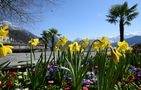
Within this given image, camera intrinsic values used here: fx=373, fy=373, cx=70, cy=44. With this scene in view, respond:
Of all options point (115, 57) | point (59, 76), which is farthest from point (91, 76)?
point (115, 57)

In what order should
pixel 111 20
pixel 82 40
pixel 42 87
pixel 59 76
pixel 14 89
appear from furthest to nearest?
pixel 111 20
pixel 82 40
pixel 59 76
pixel 42 87
pixel 14 89

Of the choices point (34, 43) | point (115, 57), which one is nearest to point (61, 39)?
point (34, 43)

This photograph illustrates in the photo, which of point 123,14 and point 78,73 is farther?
point 123,14

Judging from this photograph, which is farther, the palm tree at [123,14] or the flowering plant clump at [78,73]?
the palm tree at [123,14]

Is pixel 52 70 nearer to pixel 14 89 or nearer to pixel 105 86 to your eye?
pixel 14 89

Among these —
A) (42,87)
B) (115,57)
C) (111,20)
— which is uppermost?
(111,20)

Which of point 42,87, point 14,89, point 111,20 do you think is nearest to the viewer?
point 14,89

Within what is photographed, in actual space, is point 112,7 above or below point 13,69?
above

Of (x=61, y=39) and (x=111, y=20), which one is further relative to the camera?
(x=111, y=20)

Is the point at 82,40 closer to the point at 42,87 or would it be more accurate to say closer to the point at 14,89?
the point at 42,87

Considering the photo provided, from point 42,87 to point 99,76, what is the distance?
1.47 m

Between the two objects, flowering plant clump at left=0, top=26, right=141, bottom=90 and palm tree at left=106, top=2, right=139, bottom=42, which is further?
palm tree at left=106, top=2, right=139, bottom=42

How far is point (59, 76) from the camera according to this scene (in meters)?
5.29

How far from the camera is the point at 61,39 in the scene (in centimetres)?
566
